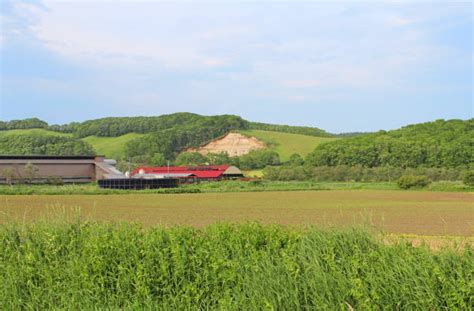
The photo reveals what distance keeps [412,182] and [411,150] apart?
135 ft

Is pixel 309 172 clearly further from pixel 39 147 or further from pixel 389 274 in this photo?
pixel 389 274

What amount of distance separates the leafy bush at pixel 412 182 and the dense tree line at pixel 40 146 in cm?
9271

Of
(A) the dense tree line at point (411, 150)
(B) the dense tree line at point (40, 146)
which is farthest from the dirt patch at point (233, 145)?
(B) the dense tree line at point (40, 146)

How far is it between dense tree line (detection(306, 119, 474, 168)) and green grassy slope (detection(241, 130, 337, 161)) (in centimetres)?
1357

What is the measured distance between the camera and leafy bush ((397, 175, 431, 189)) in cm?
9088

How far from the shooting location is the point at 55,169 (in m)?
109

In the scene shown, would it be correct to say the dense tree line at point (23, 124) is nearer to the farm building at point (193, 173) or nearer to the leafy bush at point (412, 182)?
the farm building at point (193, 173)

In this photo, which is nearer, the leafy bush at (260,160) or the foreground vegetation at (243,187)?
the foreground vegetation at (243,187)

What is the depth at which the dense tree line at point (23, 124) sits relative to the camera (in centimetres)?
18501

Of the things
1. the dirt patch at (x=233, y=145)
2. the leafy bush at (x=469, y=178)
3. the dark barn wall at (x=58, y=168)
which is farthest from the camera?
the dirt patch at (x=233, y=145)

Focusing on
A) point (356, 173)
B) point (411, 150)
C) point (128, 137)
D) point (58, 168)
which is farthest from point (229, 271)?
point (128, 137)

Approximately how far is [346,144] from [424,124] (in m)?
30.9

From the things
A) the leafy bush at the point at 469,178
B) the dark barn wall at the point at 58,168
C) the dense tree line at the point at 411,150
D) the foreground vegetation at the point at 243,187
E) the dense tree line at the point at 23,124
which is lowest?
the foreground vegetation at the point at 243,187

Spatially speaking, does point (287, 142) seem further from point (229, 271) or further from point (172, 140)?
point (229, 271)
